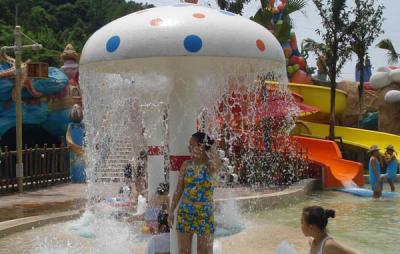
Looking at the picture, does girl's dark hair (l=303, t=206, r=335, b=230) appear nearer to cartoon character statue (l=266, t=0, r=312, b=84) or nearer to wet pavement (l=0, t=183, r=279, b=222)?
wet pavement (l=0, t=183, r=279, b=222)

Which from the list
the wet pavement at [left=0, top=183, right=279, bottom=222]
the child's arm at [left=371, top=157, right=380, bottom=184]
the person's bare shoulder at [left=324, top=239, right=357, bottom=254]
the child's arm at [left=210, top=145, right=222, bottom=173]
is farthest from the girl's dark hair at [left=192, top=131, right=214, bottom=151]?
the child's arm at [left=371, top=157, right=380, bottom=184]

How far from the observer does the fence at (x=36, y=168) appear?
13742 millimetres

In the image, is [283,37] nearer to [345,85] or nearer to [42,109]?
[345,85]

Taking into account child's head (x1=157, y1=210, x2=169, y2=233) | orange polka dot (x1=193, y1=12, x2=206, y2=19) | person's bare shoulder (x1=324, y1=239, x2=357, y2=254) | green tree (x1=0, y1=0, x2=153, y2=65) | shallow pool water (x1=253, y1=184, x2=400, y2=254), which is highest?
green tree (x1=0, y1=0, x2=153, y2=65)

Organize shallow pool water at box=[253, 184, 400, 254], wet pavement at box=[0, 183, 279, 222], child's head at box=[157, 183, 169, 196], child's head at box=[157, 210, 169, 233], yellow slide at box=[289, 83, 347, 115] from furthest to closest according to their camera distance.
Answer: yellow slide at box=[289, 83, 347, 115], wet pavement at box=[0, 183, 279, 222], shallow pool water at box=[253, 184, 400, 254], child's head at box=[157, 183, 169, 196], child's head at box=[157, 210, 169, 233]

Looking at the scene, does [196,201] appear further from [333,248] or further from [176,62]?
[333,248]

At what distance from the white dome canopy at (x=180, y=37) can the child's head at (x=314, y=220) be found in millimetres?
1505

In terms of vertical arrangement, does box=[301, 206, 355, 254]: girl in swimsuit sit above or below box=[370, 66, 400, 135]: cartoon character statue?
below

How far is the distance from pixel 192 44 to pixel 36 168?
11.6 meters

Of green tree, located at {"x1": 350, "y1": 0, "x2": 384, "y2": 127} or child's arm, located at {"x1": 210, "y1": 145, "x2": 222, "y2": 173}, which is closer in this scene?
child's arm, located at {"x1": 210, "y1": 145, "x2": 222, "y2": 173}

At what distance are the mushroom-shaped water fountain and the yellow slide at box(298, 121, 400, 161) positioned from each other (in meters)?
15.3

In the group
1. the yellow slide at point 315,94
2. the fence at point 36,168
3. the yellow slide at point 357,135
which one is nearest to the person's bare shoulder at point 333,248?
the fence at point 36,168

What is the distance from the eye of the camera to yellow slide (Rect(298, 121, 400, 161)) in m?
20.2

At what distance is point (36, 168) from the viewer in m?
14.8
